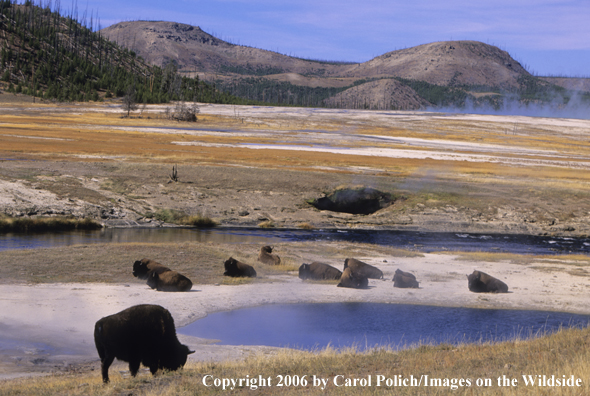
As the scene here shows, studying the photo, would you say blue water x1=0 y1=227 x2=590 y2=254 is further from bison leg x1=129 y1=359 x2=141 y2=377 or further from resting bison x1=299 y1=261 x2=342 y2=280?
bison leg x1=129 y1=359 x2=141 y2=377

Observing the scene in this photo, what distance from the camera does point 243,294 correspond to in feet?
59.2

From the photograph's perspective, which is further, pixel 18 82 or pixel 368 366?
pixel 18 82

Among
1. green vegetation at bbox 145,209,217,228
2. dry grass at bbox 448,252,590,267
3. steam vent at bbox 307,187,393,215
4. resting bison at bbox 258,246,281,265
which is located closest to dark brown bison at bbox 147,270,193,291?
resting bison at bbox 258,246,281,265

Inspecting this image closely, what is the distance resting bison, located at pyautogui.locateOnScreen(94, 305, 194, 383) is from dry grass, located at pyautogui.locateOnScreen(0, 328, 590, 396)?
29 centimetres

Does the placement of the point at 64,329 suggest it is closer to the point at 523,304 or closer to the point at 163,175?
the point at 523,304

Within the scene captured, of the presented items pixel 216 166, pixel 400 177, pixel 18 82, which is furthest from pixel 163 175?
pixel 18 82

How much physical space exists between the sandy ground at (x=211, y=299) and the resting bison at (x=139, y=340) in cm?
146

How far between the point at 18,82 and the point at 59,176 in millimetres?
114964

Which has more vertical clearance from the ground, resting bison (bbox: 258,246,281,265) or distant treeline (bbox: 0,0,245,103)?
distant treeline (bbox: 0,0,245,103)

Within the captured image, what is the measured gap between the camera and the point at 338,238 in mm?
31500

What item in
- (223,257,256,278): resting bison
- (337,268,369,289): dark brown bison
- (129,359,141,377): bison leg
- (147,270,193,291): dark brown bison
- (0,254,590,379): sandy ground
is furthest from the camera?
(223,257,256,278): resting bison

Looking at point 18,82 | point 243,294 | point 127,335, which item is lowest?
point 243,294

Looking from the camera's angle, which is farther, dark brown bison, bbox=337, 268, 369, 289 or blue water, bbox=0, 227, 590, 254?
blue water, bbox=0, 227, 590, 254

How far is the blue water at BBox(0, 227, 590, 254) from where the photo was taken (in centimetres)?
2827
